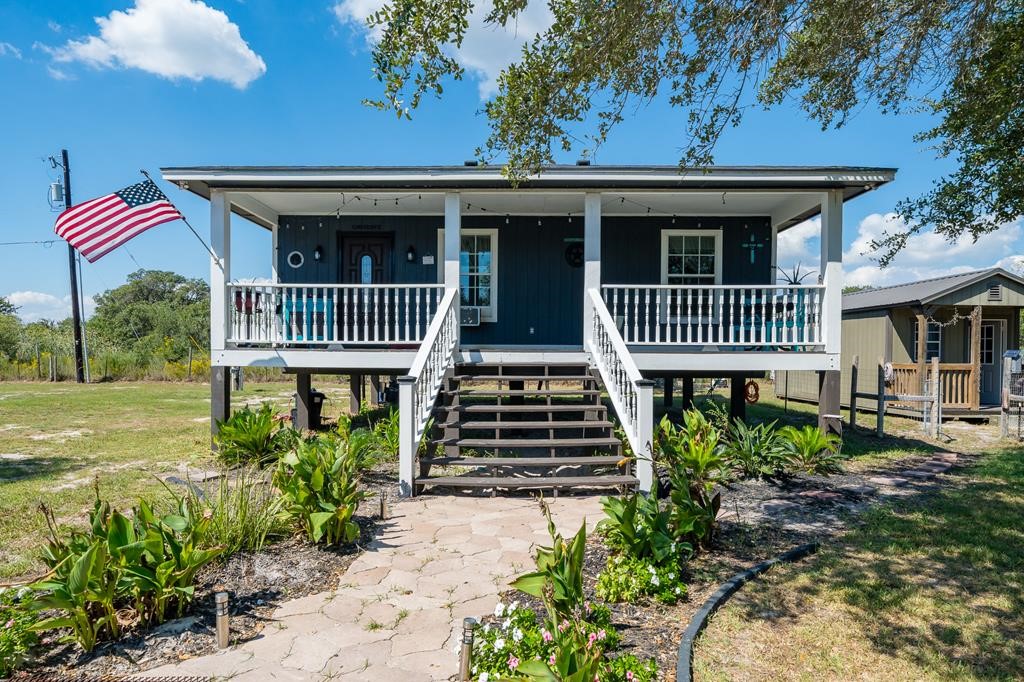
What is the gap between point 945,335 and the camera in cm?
1412

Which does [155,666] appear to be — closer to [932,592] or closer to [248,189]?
[932,592]

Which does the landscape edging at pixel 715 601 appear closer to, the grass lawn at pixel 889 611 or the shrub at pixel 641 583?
the grass lawn at pixel 889 611

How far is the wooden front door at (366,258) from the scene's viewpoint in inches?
412

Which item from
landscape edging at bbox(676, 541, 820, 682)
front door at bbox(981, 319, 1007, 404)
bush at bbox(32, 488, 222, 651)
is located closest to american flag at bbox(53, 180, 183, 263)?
bush at bbox(32, 488, 222, 651)

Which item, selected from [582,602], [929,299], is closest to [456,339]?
[582,602]

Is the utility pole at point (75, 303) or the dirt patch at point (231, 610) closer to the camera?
the dirt patch at point (231, 610)

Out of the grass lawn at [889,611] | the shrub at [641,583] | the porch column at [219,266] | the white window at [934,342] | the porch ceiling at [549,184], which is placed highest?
the porch ceiling at [549,184]

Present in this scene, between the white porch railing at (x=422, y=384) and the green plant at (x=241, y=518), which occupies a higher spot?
the white porch railing at (x=422, y=384)

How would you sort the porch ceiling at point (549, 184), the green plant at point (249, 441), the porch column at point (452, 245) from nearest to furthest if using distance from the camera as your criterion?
the green plant at point (249, 441), the porch ceiling at point (549, 184), the porch column at point (452, 245)

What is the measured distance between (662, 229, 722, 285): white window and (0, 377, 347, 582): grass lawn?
25.5 ft

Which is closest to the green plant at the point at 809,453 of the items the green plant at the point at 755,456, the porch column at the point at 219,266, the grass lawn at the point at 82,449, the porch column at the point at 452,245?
the green plant at the point at 755,456

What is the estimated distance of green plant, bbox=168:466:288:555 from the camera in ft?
12.2

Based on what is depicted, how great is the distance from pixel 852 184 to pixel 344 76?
7041 mm

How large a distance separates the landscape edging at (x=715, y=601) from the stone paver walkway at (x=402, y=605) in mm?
1073
